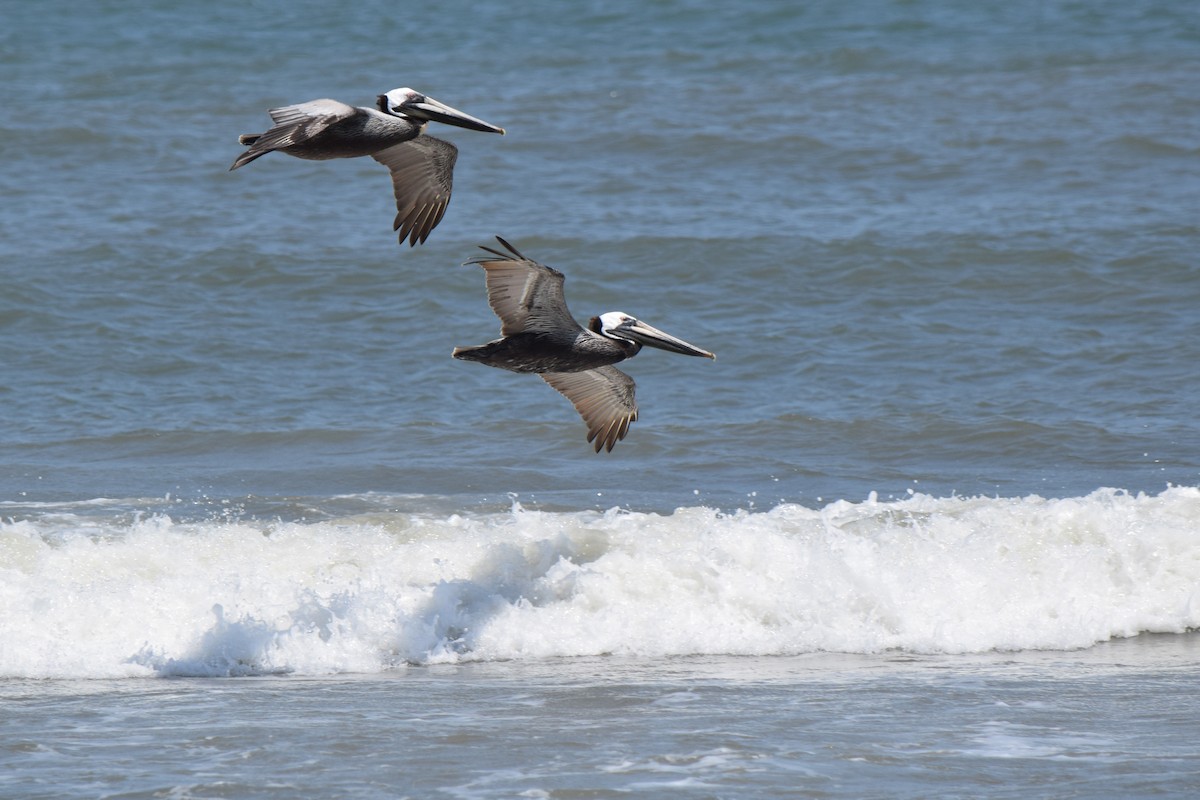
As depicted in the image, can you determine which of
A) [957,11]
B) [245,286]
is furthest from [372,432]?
[957,11]

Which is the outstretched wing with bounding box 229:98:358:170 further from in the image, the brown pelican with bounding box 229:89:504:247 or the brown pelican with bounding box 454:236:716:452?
the brown pelican with bounding box 454:236:716:452

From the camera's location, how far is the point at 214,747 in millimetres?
6738

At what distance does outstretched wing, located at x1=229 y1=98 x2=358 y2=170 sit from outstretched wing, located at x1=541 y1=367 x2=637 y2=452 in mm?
2023

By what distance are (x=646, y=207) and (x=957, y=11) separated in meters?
10.5

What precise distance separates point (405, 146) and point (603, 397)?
181cm

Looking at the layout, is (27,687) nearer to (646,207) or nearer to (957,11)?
(646,207)

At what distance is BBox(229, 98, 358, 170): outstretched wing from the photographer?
309 inches

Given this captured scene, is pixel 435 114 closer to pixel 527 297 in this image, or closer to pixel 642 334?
pixel 527 297

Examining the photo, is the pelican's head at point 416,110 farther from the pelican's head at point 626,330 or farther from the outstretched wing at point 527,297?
the pelican's head at point 626,330

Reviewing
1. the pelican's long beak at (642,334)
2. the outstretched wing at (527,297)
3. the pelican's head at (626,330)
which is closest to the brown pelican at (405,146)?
the outstretched wing at (527,297)

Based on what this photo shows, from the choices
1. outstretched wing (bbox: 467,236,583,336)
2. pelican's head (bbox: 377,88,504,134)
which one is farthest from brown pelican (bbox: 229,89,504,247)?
outstretched wing (bbox: 467,236,583,336)

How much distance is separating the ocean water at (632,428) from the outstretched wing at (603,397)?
68cm

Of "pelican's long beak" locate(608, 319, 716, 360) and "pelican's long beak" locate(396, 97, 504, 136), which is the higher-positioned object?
"pelican's long beak" locate(396, 97, 504, 136)

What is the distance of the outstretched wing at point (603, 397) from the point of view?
31.3 ft
